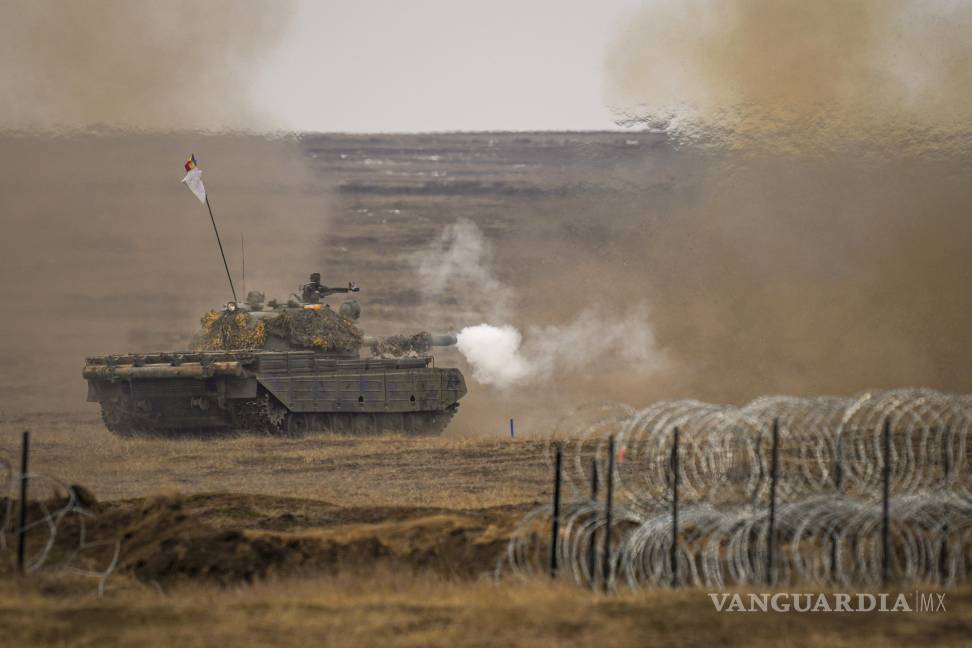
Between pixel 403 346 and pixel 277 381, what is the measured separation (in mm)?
3479

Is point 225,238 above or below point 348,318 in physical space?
above

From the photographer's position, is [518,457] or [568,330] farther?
[568,330]

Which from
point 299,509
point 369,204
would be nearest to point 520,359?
point 299,509

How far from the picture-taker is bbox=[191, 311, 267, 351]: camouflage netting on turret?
28.8 m

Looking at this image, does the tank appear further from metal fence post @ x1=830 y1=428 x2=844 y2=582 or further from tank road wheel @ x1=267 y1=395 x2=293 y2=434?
metal fence post @ x1=830 y1=428 x2=844 y2=582

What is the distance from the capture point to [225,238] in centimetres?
6544

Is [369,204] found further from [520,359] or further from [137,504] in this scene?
[137,504]

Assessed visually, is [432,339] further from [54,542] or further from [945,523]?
[945,523]

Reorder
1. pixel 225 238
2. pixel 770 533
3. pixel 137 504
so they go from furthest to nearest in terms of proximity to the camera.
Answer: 1. pixel 225 238
2. pixel 137 504
3. pixel 770 533

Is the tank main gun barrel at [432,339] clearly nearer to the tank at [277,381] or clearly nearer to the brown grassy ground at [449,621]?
the tank at [277,381]

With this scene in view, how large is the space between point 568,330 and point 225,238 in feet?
81.6

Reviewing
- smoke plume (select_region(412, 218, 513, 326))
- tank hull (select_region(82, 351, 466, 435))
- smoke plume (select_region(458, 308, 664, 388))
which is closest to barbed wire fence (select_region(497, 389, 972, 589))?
tank hull (select_region(82, 351, 466, 435))

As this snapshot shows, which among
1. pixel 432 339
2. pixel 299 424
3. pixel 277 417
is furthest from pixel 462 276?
pixel 277 417

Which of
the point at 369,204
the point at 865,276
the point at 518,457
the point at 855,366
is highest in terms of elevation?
the point at 369,204
